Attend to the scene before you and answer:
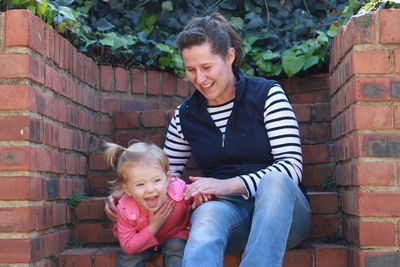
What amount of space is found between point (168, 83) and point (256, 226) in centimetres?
170

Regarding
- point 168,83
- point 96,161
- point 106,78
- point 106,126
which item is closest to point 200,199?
point 96,161

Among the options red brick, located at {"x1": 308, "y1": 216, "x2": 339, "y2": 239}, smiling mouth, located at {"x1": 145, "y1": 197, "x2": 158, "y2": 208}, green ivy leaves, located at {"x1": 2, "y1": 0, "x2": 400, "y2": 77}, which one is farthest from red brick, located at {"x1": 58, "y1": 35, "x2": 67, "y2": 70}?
red brick, located at {"x1": 308, "y1": 216, "x2": 339, "y2": 239}

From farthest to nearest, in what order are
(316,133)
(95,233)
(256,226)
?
(316,133)
(95,233)
(256,226)

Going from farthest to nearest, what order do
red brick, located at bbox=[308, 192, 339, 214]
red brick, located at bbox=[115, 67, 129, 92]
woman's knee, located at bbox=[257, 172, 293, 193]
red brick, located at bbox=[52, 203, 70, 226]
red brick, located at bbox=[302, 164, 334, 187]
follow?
red brick, located at bbox=[115, 67, 129, 92], red brick, located at bbox=[302, 164, 334, 187], red brick, located at bbox=[308, 192, 339, 214], red brick, located at bbox=[52, 203, 70, 226], woman's knee, located at bbox=[257, 172, 293, 193]

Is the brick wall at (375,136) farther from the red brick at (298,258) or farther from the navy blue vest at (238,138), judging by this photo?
the navy blue vest at (238,138)

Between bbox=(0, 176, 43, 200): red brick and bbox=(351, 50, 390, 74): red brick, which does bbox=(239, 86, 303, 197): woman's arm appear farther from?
bbox=(0, 176, 43, 200): red brick

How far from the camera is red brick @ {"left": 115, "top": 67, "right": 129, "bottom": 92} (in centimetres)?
334

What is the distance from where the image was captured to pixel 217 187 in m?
2.28

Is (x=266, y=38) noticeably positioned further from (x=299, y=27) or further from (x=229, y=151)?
(x=229, y=151)

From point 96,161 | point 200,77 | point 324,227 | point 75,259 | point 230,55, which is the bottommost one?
point 75,259

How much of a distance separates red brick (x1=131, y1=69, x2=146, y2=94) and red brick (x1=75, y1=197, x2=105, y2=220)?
0.91 m

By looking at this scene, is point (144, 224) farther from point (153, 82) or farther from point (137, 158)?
point (153, 82)

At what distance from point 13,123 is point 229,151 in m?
0.91

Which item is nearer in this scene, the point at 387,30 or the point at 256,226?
the point at 256,226
